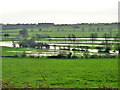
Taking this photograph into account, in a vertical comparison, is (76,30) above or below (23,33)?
above

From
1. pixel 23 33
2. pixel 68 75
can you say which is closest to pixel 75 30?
pixel 23 33

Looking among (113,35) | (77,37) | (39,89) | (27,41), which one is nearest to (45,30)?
(77,37)

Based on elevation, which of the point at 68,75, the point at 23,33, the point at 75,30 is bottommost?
the point at 68,75

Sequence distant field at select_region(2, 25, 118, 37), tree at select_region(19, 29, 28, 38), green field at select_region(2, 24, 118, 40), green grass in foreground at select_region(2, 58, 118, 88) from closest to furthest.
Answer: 1. green grass in foreground at select_region(2, 58, 118, 88)
2. tree at select_region(19, 29, 28, 38)
3. green field at select_region(2, 24, 118, 40)
4. distant field at select_region(2, 25, 118, 37)

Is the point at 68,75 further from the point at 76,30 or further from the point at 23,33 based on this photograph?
the point at 76,30

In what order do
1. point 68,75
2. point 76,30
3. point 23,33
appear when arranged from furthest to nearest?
point 76,30 < point 23,33 < point 68,75

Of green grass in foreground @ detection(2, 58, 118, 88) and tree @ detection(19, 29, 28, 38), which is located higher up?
tree @ detection(19, 29, 28, 38)

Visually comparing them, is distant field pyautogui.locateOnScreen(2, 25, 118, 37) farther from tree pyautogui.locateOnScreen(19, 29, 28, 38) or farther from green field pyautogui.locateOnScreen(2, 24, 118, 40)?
tree pyautogui.locateOnScreen(19, 29, 28, 38)

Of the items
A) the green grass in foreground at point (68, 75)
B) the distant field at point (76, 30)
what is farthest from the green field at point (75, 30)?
the green grass in foreground at point (68, 75)

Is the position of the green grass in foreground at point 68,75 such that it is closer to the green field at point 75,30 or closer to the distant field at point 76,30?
the green field at point 75,30

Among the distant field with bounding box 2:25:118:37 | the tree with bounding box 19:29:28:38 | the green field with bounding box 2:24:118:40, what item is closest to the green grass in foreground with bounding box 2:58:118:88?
the tree with bounding box 19:29:28:38

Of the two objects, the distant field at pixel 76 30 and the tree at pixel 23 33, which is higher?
the distant field at pixel 76 30

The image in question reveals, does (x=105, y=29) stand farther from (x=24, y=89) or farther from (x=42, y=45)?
(x=24, y=89)

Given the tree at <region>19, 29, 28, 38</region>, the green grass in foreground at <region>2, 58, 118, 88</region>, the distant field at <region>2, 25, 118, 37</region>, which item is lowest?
the green grass in foreground at <region>2, 58, 118, 88</region>
